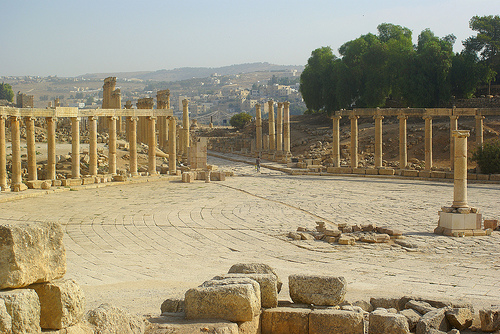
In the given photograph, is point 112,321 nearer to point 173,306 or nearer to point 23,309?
point 23,309

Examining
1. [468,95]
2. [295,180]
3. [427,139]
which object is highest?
[468,95]

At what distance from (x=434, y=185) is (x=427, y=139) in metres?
5.03

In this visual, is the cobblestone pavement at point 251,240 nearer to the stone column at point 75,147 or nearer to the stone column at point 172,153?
the stone column at point 75,147

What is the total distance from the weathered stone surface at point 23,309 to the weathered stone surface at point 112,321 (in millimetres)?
760

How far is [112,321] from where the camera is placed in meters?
6.20

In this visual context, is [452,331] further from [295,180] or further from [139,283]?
[295,180]

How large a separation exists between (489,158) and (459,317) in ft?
76.9

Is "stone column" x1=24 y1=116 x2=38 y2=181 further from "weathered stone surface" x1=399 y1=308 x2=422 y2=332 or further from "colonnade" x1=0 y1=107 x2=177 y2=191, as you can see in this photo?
"weathered stone surface" x1=399 y1=308 x2=422 y2=332

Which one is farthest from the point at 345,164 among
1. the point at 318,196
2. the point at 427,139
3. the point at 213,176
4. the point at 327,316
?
the point at 327,316

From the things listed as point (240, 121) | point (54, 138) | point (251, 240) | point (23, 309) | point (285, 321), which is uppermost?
point (240, 121)

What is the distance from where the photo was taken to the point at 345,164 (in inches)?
1487

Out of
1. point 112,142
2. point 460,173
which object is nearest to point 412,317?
point 460,173

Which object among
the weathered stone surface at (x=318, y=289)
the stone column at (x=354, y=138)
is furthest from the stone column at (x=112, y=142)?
the weathered stone surface at (x=318, y=289)

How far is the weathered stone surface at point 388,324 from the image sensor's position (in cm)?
715
